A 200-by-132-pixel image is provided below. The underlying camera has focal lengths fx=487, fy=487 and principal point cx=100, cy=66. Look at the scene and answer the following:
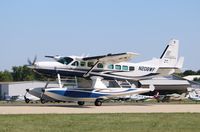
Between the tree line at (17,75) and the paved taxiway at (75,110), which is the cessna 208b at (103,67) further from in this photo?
the tree line at (17,75)

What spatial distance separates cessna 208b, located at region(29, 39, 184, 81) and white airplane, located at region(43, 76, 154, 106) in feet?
3.24

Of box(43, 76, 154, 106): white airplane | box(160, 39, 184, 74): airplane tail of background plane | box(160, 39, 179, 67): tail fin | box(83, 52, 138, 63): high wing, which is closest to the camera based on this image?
box(43, 76, 154, 106): white airplane

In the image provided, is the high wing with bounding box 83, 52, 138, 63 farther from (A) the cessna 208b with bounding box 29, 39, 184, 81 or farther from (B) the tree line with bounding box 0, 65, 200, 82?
(B) the tree line with bounding box 0, 65, 200, 82

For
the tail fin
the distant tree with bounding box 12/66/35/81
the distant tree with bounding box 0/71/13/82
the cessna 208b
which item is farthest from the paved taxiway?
the distant tree with bounding box 12/66/35/81

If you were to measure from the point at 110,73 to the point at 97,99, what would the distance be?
329 centimetres

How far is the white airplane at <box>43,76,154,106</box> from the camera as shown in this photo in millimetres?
37656

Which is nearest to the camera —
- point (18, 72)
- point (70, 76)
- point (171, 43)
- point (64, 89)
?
point (64, 89)

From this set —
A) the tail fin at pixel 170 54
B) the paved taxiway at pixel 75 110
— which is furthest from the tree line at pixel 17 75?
the paved taxiway at pixel 75 110

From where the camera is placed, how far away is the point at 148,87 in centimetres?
4278

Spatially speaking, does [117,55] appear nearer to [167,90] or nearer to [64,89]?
[64,89]

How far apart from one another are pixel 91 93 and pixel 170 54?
10930 millimetres

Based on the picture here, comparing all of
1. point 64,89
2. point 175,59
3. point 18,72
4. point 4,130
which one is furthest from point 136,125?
point 18,72

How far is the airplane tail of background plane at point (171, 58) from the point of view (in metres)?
45.2

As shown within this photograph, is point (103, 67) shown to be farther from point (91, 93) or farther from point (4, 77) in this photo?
point (4, 77)
